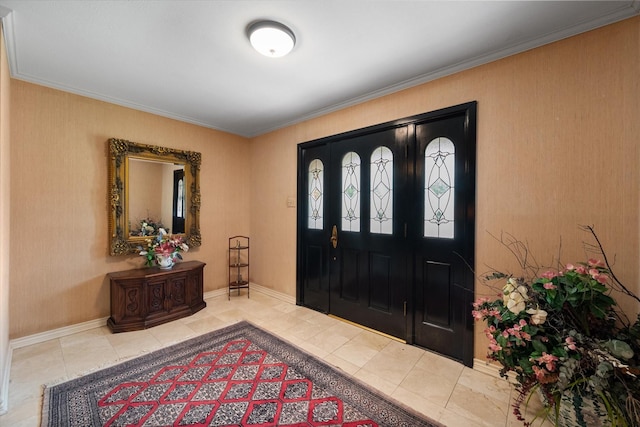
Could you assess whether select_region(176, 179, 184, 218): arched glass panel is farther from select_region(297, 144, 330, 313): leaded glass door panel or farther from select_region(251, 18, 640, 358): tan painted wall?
select_region(251, 18, 640, 358): tan painted wall

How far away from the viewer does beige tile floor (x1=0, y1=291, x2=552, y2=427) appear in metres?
1.73

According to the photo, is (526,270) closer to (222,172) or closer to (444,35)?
(444,35)

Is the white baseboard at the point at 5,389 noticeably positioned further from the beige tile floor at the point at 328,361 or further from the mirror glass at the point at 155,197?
the mirror glass at the point at 155,197

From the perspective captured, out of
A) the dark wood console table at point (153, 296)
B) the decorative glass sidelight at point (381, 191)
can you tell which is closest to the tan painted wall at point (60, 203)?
the dark wood console table at point (153, 296)

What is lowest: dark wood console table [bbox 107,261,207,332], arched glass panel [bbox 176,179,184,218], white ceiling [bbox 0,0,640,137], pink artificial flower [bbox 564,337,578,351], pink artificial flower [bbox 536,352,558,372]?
dark wood console table [bbox 107,261,207,332]

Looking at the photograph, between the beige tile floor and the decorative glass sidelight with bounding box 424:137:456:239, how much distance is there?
3.91 feet

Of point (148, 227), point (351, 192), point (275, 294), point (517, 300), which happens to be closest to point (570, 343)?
point (517, 300)

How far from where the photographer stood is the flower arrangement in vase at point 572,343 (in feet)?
3.95

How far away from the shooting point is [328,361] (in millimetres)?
2270

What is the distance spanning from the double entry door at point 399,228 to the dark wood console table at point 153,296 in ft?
5.12

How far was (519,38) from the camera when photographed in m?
1.91

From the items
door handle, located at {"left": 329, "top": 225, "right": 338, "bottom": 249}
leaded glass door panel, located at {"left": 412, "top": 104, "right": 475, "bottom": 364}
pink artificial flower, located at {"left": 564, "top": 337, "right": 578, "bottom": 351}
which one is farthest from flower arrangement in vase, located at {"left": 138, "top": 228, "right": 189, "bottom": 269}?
pink artificial flower, located at {"left": 564, "top": 337, "right": 578, "bottom": 351}

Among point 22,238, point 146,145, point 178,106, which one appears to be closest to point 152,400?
point 22,238

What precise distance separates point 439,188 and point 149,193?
3.52 m
